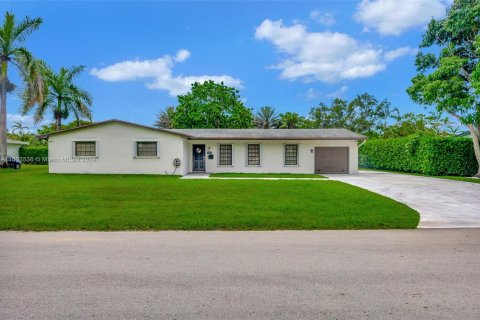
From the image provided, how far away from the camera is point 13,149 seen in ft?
112

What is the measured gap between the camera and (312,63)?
37.0 meters

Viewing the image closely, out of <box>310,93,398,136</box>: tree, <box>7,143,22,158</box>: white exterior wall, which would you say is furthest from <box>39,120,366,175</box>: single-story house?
<box>310,93,398,136</box>: tree

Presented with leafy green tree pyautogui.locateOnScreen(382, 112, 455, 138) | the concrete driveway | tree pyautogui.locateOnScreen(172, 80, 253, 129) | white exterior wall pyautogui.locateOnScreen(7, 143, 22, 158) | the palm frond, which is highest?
the palm frond

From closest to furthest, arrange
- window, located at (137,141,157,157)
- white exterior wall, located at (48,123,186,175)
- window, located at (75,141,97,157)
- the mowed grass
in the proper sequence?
the mowed grass → white exterior wall, located at (48,123,186,175) → window, located at (137,141,157,157) → window, located at (75,141,97,157)

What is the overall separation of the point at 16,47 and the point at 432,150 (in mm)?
Result: 27905

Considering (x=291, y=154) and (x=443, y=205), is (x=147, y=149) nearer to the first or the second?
(x=291, y=154)

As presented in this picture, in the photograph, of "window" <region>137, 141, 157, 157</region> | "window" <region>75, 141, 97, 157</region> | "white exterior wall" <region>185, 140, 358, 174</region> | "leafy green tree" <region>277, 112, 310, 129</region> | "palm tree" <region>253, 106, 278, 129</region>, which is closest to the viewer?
"window" <region>137, 141, 157, 157</region>

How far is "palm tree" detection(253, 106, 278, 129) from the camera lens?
2015 inches

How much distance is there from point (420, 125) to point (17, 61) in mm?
35690

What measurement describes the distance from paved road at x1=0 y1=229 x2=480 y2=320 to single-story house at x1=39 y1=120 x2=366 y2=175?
13341 millimetres

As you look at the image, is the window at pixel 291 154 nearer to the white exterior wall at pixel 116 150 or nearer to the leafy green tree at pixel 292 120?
the white exterior wall at pixel 116 150

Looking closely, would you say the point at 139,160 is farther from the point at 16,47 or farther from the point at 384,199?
the point at 384,199

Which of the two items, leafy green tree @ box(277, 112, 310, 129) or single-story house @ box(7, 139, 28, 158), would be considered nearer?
single-story house @ box(7, 139, 28, 158)

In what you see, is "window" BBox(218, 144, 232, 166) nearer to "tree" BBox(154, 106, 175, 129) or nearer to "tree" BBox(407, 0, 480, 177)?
"tree" BBox(407, 0, 480, 177)
